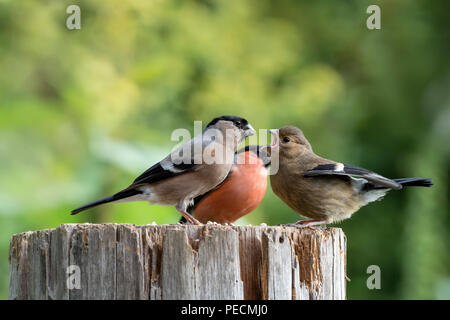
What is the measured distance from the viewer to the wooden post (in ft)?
8.32

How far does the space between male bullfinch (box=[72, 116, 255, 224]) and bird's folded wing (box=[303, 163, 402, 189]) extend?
0.66m

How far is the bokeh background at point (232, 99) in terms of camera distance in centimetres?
587

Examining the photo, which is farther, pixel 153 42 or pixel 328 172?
pixel 153 42

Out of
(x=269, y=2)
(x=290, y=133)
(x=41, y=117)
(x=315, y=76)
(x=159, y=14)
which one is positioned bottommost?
(x=290, y=133)

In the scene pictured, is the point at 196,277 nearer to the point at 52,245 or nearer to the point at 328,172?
the point at 52,245

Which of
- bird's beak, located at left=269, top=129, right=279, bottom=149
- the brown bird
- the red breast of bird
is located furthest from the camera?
the red breast of bird

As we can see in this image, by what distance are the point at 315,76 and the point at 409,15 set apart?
2.02m

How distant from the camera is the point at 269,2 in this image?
945 centimetres

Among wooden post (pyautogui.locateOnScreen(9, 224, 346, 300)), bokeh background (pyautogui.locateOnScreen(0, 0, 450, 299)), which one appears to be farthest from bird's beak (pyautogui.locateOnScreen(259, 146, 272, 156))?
wooden post (pyautogui.locateOnScreen(9, 224, 346, 300))

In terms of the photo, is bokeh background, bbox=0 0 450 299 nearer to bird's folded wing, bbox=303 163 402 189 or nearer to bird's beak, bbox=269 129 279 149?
bird's beak, bbox=269 129 279 149

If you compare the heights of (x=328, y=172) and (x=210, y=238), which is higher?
(x=328, y=172)

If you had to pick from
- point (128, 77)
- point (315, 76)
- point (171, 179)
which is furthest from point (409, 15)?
point (171, 179)

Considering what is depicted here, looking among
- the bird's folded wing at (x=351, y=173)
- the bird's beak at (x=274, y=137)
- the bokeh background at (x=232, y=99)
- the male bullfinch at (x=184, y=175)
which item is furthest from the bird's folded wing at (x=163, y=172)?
the bokeh background at (x=232, y=99)

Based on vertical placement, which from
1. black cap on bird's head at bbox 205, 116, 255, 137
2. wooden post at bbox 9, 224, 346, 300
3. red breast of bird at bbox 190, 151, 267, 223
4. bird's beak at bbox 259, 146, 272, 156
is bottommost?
wooden post at bbox 9, 224, 346, 300
